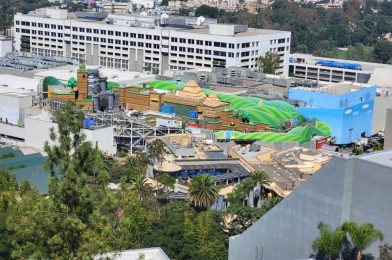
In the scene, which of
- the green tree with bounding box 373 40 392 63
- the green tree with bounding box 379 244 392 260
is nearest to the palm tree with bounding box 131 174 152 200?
the green tree with bounding box 379 244 392 260

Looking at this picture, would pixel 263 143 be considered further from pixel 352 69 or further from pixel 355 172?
pixel 352 69

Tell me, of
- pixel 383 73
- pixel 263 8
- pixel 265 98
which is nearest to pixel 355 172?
pixel 265 98

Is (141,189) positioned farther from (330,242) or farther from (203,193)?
(330,242)

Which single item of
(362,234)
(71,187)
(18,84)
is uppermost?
(71,187)

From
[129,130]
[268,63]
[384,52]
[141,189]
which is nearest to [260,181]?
[141,189]

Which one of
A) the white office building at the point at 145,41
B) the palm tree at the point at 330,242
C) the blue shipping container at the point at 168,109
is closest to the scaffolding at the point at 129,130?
the blue shipping container at the point at 168,109
